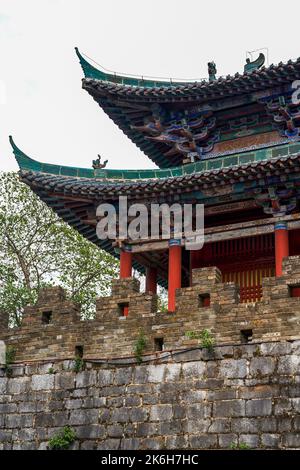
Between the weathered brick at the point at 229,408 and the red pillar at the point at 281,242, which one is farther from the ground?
the red pillar at the point at 281,242

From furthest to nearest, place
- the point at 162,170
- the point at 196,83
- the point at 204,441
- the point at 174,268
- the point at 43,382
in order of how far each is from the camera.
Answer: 1. the point at 196,83
2. the point at 162,170
3. the point at 174,268
4. the point at 43,382
5. the point at 204,441

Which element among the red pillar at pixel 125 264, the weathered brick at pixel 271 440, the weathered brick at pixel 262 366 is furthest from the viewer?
the red pillar at pixel 125 264

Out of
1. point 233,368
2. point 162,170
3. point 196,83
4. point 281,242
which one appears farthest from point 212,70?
point 233,368

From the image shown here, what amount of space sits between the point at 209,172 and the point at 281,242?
2.29 metres

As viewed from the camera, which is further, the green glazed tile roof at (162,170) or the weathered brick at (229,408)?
the green glazed tile roof at (162,170)

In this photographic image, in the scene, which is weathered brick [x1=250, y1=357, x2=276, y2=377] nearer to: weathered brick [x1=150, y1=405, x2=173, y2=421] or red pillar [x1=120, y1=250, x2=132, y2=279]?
weathered brick [x1=150, y1=405, x2=173, y2=421]

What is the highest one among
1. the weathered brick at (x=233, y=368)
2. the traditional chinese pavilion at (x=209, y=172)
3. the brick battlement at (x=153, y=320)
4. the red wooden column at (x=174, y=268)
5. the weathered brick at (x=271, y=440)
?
the traditional chinese pavilion at (x=209, y=172)

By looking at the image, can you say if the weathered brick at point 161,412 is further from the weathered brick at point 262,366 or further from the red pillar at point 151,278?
the red pillar at point 151,278

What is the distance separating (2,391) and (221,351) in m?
4.58

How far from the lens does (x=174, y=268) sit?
18.7m

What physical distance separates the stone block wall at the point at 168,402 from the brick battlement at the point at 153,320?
0.81 meters

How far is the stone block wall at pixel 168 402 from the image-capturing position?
40.7 feet

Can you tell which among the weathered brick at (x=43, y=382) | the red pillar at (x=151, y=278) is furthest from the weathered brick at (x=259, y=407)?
the red pillar at (x=151, y=278)

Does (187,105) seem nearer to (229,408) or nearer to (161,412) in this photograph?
(161,412)
